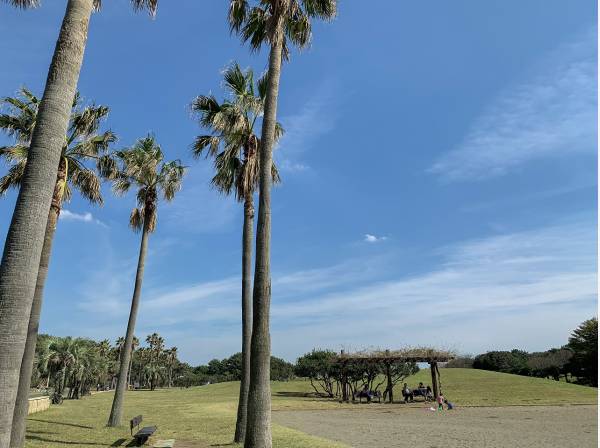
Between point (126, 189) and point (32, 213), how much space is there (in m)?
16.1

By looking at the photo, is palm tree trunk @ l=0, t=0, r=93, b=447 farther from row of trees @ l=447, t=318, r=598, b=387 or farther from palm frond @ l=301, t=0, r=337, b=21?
row of trees @ l=447, t=318, r=598, b=387

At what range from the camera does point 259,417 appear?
9.03 meters

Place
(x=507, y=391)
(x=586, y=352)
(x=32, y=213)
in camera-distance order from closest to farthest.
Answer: (x=32, y=213)
(x=507, y=391)
(x=586, y=352)

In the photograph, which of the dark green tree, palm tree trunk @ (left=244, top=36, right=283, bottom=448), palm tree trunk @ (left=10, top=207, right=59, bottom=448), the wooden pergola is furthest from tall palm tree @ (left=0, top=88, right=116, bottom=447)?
the dark green tree

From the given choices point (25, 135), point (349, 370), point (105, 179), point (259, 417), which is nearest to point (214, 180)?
point (105, 179)

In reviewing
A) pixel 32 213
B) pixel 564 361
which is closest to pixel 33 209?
pixel 32 213

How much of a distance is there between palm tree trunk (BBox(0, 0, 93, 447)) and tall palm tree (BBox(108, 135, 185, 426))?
41.1ft

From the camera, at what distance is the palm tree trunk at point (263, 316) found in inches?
355

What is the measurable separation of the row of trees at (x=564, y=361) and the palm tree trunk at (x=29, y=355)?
40.3 m

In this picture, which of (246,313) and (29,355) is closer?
(29,355)

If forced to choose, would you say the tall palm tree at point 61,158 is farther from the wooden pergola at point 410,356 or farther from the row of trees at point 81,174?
the wooden pergola at point 410,356

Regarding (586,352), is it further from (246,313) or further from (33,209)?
(33,209)

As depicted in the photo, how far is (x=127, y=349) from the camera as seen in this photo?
19203mm

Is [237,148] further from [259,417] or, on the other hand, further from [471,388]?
[471,388]
